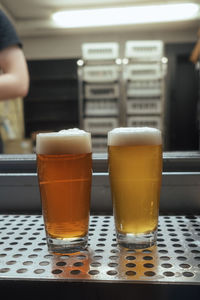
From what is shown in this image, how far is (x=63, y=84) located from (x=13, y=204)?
5765 millimetres

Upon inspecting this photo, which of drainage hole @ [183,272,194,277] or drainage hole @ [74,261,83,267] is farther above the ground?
drainage hole @ [183,272,194,277]

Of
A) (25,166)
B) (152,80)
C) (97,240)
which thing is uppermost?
(152,80)

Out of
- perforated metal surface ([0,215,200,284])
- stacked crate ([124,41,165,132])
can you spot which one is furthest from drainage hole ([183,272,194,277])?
stacked crate ([124,41,165,132])

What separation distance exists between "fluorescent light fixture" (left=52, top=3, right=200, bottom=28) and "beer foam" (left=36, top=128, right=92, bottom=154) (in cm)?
477

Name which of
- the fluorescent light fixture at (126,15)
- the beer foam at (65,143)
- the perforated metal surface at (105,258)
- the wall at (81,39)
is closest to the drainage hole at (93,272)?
the perforated metal surface at (105,258)

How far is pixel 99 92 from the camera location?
5004 millimetres

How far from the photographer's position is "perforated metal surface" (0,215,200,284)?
0.54 meters

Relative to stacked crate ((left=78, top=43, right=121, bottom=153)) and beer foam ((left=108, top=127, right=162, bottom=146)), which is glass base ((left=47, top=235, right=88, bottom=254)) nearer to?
beer foam ((left=108, top=127, right=162, bottom=146))

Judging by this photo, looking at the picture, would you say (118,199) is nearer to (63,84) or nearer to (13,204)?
(13,204)

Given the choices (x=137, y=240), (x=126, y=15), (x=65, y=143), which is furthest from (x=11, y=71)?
(x=126, y=15)

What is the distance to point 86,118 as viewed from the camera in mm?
4992

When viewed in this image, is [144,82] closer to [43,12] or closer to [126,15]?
[126,15]

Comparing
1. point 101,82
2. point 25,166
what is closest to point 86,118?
point 101,82

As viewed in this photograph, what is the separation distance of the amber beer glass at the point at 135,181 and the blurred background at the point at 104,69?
371 cm
